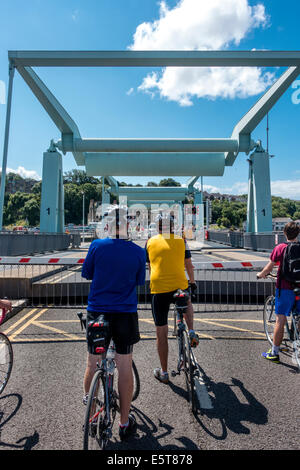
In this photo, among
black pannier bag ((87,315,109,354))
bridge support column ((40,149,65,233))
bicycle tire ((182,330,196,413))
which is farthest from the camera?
bridge support column ((40,149,65,233))

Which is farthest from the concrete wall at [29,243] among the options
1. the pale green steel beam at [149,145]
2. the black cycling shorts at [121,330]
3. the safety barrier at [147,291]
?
the black cycling shorts at [121,330]

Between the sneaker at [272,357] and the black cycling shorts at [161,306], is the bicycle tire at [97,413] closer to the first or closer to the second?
the black cycling shorts at [161,306]

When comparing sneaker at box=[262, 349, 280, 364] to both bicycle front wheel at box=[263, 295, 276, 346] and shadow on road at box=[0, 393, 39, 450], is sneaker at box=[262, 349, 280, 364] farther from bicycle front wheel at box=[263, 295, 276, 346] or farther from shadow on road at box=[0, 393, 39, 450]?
shadow on road at box=[0, 393, 39, 450]

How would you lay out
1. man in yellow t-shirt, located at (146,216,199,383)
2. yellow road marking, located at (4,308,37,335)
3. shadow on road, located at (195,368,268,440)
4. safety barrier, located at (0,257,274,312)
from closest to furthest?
shadow on road, located at (195,368,268,440)
man in yellow t-shirt, located at (146,216,199,383)
yellow road marking, located at (4,308,37,335)
safety barrier, located at (0,257,274,312)

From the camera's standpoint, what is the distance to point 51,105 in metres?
17.1

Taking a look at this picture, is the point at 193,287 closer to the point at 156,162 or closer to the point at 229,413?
the point at 229,413

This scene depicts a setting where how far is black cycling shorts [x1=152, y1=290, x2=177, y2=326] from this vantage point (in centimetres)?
339

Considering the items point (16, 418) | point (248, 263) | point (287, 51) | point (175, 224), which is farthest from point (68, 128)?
point (16, 418)

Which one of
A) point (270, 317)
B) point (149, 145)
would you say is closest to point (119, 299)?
point (270, 317)

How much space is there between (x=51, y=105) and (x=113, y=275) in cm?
1725

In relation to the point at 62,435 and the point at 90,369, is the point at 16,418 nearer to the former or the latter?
the point at 62,435

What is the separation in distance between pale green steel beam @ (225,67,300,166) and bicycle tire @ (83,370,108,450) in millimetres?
17418

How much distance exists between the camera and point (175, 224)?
12.2 feet

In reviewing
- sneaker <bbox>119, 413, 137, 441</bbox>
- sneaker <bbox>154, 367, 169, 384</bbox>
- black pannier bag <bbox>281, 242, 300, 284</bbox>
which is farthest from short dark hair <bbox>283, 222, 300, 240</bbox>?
sneaker <bbox>119, 413, 137, 441</bbox>
